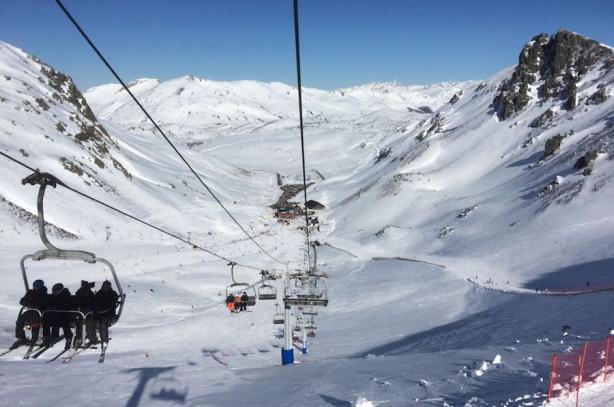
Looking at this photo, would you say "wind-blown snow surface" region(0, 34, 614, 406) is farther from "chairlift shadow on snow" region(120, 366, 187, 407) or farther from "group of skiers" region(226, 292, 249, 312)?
"group of skiers" region(226, 292, 249, 312)

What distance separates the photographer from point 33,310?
425 inches

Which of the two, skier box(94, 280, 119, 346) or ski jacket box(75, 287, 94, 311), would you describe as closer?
ski jacket box(75, 287, 94, 311)

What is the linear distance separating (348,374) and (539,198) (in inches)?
1493

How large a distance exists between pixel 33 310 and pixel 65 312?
670 mm

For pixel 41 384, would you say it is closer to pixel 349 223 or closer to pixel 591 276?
pixel 591 276

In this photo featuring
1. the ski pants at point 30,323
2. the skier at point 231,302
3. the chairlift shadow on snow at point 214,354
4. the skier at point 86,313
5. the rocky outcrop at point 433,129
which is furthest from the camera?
the rocky outcrop at point 433,129

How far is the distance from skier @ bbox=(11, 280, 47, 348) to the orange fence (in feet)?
35.7

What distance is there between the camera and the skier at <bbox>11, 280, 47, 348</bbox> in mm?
10531

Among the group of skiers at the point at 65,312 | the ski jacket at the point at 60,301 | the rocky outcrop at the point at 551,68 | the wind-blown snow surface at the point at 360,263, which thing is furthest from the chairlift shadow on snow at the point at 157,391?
the rocky outcrop at the point at 551,68

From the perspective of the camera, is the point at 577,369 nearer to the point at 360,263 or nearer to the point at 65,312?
the point at 65,312

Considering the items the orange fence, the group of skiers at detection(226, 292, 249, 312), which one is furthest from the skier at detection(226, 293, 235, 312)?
the orange fence

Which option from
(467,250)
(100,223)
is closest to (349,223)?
(467,250)

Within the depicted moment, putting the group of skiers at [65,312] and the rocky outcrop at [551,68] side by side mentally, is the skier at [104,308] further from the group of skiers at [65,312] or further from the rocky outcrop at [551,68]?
the rocky outcrop at [551,68]

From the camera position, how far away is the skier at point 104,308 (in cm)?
1152
